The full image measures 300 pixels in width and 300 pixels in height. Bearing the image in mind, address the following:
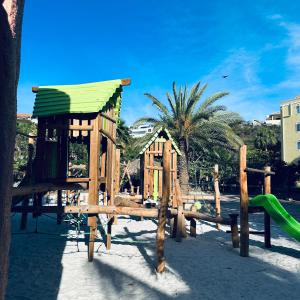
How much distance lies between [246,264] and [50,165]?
237 inches

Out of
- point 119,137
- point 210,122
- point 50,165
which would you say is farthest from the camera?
point 119,137

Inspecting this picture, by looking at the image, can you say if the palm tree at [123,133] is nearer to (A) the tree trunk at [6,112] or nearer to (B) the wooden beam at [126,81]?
(B) the wooden beam at [126,81]

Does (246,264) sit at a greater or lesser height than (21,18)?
lesser

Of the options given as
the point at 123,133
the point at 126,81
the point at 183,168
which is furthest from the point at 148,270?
the point at 123,133

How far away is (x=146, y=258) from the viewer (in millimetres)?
8852

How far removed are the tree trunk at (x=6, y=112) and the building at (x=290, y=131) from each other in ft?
123

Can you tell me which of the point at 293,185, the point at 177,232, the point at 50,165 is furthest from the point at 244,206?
the point at 293,185

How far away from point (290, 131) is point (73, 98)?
33.9m

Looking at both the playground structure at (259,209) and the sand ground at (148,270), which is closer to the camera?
the sand ground at (148,270)

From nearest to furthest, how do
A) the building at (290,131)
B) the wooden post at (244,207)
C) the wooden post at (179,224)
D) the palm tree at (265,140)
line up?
the wooden post at (244,207), the wooden post at (179,224), the building at (290,131), the palm tree at (265,140)

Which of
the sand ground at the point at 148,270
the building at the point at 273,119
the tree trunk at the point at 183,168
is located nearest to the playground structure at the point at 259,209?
the sand ground at the point at 148,270

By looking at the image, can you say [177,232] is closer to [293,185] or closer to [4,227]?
[4,227]

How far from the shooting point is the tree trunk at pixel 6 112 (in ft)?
9.49

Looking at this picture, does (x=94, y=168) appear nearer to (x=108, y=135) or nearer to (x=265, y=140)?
(x=108, y=135)
